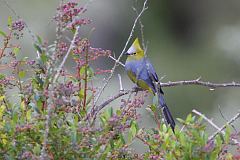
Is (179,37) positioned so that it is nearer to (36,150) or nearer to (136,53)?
(136,53)

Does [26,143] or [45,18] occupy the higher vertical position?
[45,18]

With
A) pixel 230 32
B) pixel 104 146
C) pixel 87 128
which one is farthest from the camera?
pixel 230 32

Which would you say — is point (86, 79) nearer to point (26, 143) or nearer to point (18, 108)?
point (18, 108)

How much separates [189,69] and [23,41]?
3317 millimetres

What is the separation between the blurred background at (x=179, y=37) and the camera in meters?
9.76

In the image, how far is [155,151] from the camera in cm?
213

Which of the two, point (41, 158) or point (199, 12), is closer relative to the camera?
point (41, 158)

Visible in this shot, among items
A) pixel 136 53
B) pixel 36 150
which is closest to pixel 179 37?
pixel 136 53

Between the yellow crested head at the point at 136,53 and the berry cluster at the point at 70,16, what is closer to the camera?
the berry cluster at the point at 70,16

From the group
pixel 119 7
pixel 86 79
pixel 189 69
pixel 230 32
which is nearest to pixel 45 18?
pixel 119 7

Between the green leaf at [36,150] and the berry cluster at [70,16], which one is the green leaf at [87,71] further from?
the green leaf at [36,150]

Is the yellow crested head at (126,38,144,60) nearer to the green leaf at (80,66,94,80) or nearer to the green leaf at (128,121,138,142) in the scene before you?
the green leaf at (80,66,94,80)

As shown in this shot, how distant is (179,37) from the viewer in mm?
12586

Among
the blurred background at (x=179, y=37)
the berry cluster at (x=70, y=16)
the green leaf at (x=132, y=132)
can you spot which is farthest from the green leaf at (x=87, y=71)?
the blurred background at (x=179, y=37)
